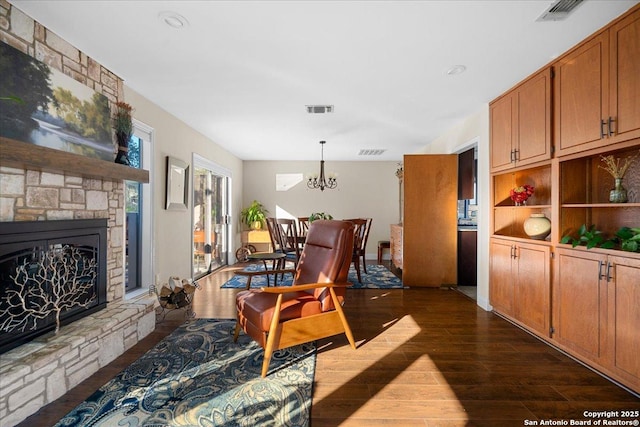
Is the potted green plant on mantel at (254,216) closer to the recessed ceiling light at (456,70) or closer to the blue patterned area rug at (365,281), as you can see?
the blue patterned area rug at (365,281)

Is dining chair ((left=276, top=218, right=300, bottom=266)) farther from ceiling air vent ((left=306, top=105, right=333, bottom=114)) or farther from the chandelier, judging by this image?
ceiling air vent ((left=306, top=105, right=333, bottom=114))

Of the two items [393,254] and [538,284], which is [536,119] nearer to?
[538,284]

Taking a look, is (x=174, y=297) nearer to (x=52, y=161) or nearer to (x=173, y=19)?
(x=52, y=161)

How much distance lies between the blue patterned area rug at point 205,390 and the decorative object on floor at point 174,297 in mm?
696

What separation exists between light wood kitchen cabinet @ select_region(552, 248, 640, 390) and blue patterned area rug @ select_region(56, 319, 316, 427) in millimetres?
2050

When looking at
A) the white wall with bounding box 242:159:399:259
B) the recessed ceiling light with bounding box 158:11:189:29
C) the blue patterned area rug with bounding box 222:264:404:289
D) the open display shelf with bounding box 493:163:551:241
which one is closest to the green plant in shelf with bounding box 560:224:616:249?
the open display shelf with bounding box 493:163:551:241

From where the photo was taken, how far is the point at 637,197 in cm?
227

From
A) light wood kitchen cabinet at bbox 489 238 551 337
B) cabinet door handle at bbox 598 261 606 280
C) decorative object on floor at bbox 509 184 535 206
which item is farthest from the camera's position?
decorative object on floor at bbox 509 184 535 206

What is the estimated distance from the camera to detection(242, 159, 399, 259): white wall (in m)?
7.69

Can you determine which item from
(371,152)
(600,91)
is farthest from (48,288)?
(371,152)

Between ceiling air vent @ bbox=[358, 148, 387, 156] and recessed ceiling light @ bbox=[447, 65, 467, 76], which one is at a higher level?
ceiling air vent @ bbox=[358, 148, 387, 156]

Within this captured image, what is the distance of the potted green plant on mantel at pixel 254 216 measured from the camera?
725 cm

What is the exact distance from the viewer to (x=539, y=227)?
2.91 meters

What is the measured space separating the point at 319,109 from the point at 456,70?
169cm
